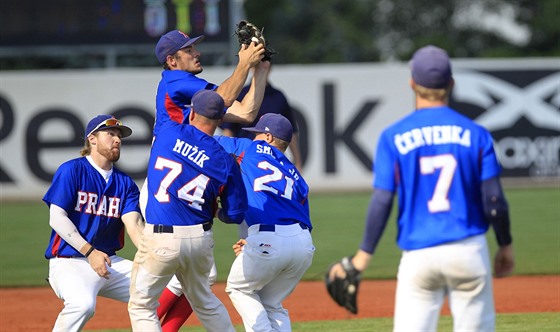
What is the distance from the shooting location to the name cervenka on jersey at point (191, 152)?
6012 millimetres

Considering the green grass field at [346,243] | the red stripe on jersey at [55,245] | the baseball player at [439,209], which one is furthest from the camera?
the green grass field at [346,243]

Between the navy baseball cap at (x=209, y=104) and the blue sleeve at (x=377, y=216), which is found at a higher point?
the navy baseball cap at (x=209, y=104)

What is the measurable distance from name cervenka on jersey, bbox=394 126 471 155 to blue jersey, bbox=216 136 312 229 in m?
2.03

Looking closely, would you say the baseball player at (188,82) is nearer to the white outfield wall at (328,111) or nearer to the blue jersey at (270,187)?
the blue jersey at (270,187)

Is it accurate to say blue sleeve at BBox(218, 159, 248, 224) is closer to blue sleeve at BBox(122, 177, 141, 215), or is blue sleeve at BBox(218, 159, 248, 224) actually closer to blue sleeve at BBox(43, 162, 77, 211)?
blue sleeve at BBox(122, 177, 141, 215)

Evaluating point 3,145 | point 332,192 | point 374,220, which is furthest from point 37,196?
point 374,220

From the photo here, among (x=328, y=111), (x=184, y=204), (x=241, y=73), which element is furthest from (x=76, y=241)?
(x=328, y=111)

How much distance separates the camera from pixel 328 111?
2180 centimetres

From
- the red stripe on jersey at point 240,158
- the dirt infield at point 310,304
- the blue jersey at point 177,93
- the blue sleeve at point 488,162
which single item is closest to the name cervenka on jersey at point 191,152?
the blue jersey at point 177,93

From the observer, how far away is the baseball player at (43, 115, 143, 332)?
657cm

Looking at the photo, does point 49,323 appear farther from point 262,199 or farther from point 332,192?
point 332,192

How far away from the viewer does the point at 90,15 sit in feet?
66.7

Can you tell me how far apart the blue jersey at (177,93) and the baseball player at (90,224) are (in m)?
0.53

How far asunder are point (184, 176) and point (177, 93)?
82 centimetres
